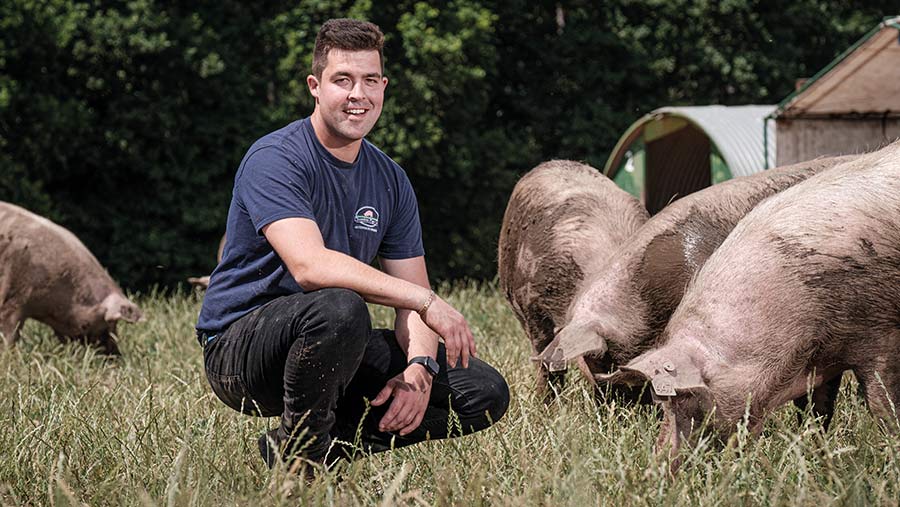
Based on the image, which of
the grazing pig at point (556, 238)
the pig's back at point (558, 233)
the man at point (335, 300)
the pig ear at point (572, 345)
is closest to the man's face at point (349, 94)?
the man at point (335, 300)

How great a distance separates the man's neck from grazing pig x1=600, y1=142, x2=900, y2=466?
1.19 m

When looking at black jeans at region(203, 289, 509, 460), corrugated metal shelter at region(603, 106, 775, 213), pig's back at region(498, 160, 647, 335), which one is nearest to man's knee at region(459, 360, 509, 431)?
black jeans at region(203, 289, 509, 460)

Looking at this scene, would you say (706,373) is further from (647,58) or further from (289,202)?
(647,58)

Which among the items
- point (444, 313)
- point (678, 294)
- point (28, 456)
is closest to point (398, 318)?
point (444, 313)

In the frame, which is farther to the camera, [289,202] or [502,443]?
[502,443]

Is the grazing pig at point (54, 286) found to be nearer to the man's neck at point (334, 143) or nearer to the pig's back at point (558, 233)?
the pig's back at point (558, 233)

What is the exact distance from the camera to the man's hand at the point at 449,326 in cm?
324

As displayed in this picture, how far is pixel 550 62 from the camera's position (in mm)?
18391

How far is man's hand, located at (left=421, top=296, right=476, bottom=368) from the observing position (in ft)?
10.6

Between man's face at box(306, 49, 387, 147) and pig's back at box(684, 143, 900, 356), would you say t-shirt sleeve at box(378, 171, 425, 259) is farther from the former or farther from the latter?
pig's back at box(684, 143, 900, 356)

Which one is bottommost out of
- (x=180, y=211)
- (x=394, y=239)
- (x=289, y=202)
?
(x=180, y=211)

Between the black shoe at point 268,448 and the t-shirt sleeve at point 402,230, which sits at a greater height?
the t-shirt sleeve at point 402,230

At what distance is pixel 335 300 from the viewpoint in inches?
127

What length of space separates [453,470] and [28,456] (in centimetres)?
154
